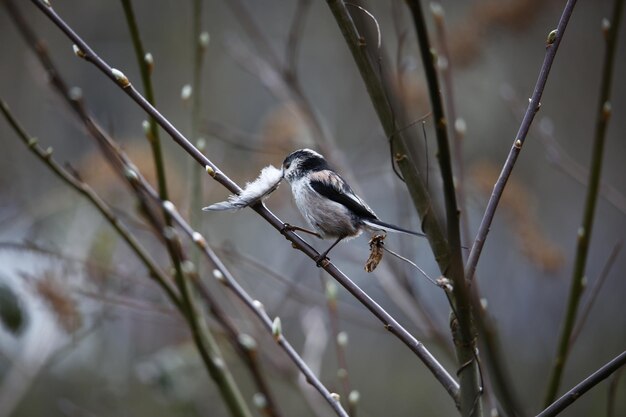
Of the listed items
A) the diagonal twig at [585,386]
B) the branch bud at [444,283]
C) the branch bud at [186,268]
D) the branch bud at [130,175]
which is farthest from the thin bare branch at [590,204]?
the branch bud at [130,175]

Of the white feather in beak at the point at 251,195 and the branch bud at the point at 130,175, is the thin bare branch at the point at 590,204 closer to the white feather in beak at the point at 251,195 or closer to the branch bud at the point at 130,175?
the white feather in beak at the point at 251,195

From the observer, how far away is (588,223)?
1522 mm

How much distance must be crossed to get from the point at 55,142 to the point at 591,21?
4.56 meters

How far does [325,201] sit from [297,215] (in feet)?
3.44

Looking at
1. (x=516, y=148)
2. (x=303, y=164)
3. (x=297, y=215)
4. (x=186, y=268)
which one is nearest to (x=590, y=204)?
(x=516, y=148)

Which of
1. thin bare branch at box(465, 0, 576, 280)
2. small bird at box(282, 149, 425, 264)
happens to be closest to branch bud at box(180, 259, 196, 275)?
small bird at box(282, 149, 425, 264)

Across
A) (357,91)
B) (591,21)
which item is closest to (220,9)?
(357,91)

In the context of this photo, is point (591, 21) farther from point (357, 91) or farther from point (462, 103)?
point (357, 91)

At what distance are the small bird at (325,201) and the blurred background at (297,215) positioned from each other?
176 millimetres

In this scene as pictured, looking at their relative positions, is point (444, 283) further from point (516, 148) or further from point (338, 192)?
point (338, 192)

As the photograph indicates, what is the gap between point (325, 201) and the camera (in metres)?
1.90

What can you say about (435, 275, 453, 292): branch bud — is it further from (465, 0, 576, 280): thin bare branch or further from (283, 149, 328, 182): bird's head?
(283, 149, 328, 182): bird's head

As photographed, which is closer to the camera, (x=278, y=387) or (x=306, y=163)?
(x=306, y=163)

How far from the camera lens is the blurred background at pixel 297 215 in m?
2.17
